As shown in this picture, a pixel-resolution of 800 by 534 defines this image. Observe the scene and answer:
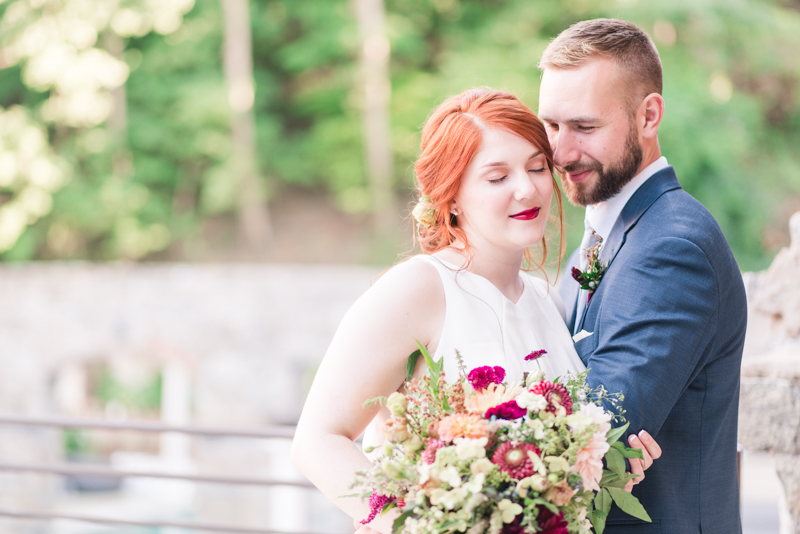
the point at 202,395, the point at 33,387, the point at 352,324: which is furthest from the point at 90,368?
the point at 352,324

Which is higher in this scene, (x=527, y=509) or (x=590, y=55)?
(x=590, y=55)

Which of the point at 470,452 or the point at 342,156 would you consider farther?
the point at 342,156

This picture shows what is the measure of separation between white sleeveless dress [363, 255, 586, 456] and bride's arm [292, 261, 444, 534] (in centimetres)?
8

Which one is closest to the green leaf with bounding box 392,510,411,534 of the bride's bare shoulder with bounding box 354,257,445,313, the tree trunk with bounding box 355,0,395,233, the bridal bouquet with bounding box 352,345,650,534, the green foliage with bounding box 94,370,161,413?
the bridal bouquet with bounding box 352,345,650,534

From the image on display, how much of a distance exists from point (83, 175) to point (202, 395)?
339 inches

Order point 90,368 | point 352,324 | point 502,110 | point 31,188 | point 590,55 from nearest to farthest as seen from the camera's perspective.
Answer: point 352,324, point 502,110, point 590,55, point 90,368, point 31,188

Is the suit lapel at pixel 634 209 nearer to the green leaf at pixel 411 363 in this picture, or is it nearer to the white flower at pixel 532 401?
the green leaf at pixel 411 363

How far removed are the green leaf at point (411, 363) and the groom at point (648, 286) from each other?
14.8 inches

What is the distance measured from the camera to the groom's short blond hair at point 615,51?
6.06ft

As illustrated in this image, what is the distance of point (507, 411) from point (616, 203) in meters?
0.90

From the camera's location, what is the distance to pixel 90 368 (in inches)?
606

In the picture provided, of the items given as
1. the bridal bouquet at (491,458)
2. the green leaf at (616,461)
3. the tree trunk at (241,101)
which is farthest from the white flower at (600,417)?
the tree trunk at (241,101)

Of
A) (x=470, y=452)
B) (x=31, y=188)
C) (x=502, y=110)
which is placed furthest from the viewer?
(x=31, y=188)

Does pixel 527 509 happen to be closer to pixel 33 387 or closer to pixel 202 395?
pixel 202 395
